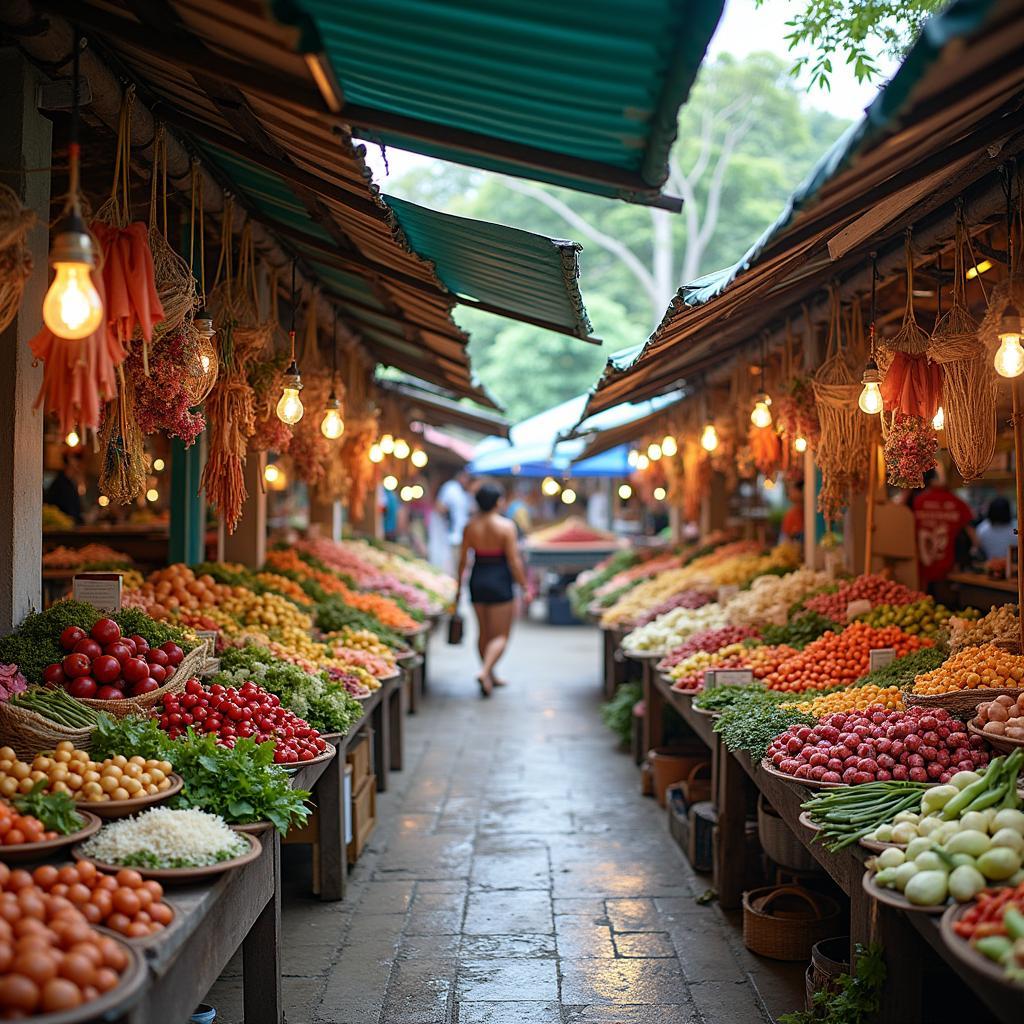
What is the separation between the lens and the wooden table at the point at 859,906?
3.10 meters

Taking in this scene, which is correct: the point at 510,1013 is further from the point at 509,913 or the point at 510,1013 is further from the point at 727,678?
the point at 727,678

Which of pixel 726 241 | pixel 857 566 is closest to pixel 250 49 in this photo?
pixel 857 566

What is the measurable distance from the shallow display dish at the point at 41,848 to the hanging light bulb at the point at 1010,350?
3.56 metres

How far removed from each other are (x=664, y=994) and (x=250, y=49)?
406 cm

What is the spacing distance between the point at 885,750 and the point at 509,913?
2.39m

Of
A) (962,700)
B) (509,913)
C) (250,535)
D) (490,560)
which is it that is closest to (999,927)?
(962,700)

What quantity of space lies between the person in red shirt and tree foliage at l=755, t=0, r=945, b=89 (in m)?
3.96

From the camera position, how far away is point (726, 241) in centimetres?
2995

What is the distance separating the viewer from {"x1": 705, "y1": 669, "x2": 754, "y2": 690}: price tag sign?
645 centimetres

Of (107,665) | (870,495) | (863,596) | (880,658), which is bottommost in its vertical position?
Answer: (880,658)

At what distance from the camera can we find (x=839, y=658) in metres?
6.34

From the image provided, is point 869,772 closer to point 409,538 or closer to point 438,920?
point 438,920

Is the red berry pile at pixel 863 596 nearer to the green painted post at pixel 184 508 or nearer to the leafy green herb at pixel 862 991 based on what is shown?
the leafy green herb at pixel 862 991

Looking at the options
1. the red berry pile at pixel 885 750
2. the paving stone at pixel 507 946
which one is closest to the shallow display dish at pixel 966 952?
the red berry pile at pixel 885 750
